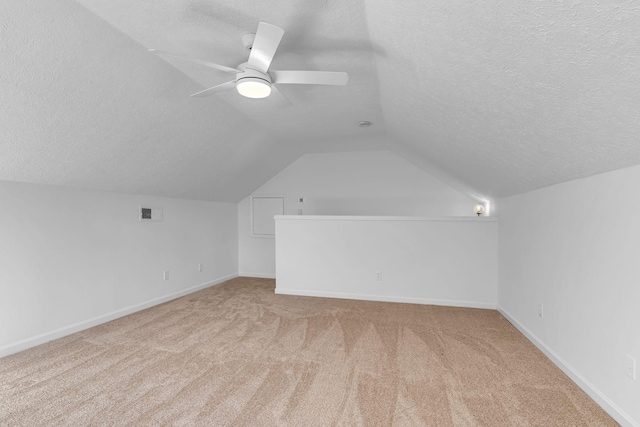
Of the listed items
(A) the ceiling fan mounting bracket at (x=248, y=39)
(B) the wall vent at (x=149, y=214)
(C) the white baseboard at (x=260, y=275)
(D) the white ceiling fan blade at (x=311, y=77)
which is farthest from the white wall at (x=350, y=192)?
(A) the ceiling fan mounting bracket at (x=248, y=39)

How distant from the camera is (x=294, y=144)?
5.00m

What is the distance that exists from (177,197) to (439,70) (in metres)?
4.07

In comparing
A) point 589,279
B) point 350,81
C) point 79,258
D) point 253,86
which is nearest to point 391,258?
point 589,279

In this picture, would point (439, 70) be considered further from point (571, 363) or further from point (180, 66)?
point (571, 363)

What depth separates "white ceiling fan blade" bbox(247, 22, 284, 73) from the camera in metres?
1.66

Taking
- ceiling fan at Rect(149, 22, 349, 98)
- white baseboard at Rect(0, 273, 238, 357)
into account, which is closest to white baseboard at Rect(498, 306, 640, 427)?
ceiling fan at Rect(149, 22, 349, 98)

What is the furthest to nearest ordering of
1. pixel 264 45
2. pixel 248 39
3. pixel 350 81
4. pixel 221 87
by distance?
pixel 350 81 → pixel 221 87 → pixel 248 39 → pixel 264 45

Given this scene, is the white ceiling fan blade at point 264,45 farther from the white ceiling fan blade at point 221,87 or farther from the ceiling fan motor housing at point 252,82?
the white ceiling fan blade at point 221,87

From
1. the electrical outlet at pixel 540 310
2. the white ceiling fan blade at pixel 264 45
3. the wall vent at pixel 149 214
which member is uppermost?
the white ceiling fan blade at pixel 264 45

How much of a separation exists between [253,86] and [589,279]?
105 inches

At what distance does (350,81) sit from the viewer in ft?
8.98

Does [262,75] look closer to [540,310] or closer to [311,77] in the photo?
[311,77]

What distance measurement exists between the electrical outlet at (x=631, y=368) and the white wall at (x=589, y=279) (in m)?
0.03

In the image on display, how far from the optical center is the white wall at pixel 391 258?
163 inches
